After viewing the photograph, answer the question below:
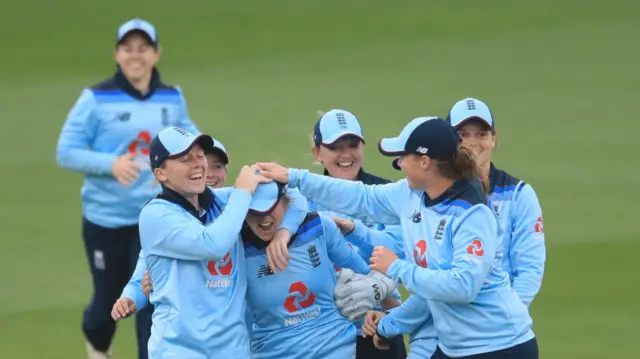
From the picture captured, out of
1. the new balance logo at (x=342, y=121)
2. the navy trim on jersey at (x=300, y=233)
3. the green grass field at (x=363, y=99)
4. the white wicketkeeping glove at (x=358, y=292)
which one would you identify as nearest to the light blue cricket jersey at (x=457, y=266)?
the navy trim on jersey at (x=300, y=233)

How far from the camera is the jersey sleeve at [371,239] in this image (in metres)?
6.60

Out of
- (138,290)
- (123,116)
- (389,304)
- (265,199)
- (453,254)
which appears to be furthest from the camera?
(123,116)

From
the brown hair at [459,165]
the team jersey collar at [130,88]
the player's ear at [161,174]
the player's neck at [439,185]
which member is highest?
the team jersey collar at [130,88]

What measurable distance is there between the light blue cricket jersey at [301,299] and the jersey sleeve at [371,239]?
293 millimetres

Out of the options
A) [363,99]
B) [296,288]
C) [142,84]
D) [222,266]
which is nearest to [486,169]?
[296,288]

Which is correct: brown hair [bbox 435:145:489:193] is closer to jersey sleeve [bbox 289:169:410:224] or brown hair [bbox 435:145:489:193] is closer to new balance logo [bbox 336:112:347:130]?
jersey sleeve [bbox 289:169:410:224]

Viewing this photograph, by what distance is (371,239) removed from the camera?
6.63m

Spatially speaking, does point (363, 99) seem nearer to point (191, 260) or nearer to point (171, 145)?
point (171, 145)

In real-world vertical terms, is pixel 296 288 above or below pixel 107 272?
above

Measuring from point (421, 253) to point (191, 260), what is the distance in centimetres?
104

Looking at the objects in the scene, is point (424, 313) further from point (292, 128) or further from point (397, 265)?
point (292, 128)

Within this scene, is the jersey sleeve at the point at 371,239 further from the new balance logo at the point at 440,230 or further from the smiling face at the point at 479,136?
the new balance logo at the point at 440,230

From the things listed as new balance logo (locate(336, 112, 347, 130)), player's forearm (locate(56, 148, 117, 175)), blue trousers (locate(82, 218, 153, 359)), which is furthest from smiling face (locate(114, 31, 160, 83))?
new balance logo (locate(336, 112, 347, 130))

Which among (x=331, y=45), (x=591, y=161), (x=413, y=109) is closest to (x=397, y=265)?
(x=591, y=161)
